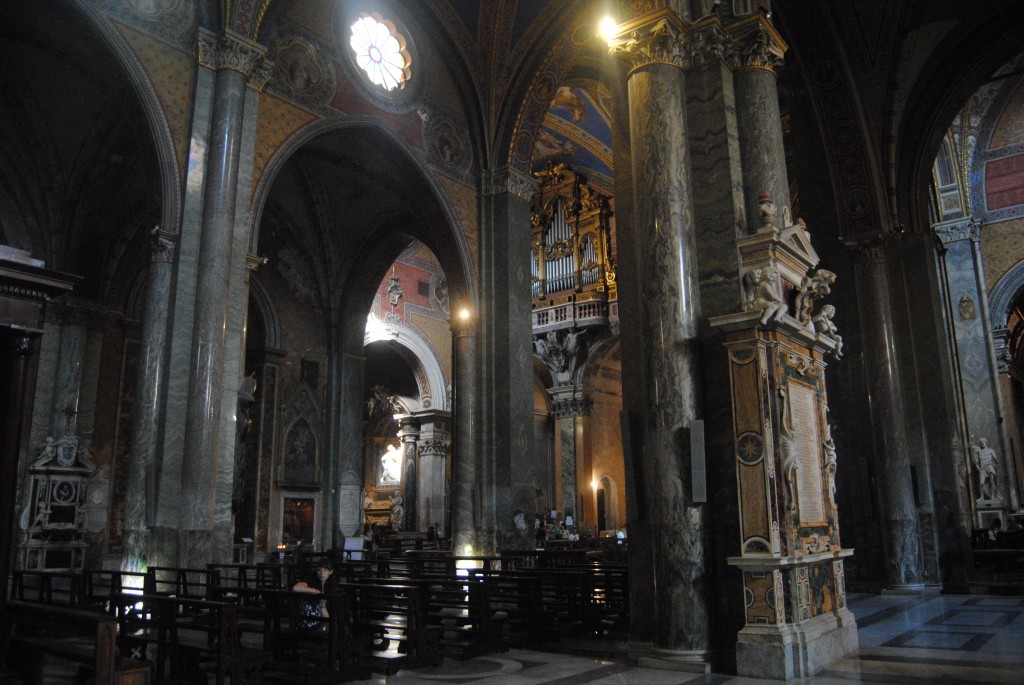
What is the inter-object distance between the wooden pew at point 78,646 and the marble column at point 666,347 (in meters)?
3.87

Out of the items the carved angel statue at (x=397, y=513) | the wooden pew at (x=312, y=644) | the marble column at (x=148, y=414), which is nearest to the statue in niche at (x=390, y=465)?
the carved angel statue at (x=397, y=513)

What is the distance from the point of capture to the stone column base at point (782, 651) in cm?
595

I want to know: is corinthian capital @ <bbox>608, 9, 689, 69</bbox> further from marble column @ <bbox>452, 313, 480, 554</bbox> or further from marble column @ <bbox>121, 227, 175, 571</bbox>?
marble column @ <bbox>452, 313, 480, 554</bbox>

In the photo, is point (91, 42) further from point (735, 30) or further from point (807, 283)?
point (807, 283)

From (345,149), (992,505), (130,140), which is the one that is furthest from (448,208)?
(992,505)

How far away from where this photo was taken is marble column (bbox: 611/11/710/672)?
646 centimetres

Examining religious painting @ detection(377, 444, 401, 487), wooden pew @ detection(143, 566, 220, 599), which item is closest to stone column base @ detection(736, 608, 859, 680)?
wooden pew @ detection(143, 566, 220, 599)

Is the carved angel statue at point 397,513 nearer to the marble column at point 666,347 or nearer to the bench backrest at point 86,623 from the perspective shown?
the marble column at point 666,347

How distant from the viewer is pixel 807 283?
7191mm

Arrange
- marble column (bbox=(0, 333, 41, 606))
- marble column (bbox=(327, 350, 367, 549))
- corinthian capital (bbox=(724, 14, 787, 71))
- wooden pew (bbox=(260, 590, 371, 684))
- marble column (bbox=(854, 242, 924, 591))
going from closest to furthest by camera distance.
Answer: marble column (bbox=(0, 333, 41, 606)) → wooden pew (bbox=(260, 590, 371, 684)) → corinthian capital (bbox=(724, 14, 787, 71)) → marble column (bbox=(854, 242, 924, 591)) → marble column (bbox=(327, 350, 367, 549))

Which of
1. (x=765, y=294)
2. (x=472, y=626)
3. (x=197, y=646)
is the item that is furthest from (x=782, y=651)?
(x=197, y=646)

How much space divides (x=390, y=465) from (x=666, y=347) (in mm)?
24448

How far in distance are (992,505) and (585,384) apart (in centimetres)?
1155

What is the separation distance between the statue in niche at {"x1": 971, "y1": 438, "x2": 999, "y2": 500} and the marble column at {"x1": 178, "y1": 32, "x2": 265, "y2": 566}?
17.8 m
